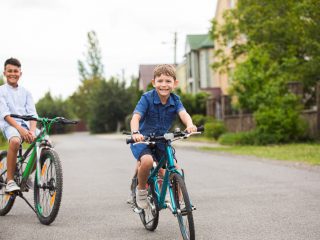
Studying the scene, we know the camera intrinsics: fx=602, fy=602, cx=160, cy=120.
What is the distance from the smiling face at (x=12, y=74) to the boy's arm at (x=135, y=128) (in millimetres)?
2067

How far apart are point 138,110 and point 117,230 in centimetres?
123

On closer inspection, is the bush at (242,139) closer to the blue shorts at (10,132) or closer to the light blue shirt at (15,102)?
the light blue shirt at (15,102)

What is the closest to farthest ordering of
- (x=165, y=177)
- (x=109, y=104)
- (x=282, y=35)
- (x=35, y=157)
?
1. (x=165, y=177)
2. (x=35, y=157)
3. (x=282, y=35)
4. (x=109, y=104)

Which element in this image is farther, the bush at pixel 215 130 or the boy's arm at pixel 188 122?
the bush at pixel 215 130

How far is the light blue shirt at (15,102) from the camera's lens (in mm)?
6656

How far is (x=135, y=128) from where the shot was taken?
5.20m

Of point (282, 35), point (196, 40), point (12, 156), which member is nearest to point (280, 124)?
point (282, 35)

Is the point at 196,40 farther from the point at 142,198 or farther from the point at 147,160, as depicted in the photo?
the point at 147,160

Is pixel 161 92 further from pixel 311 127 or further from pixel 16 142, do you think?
pixel 311 127


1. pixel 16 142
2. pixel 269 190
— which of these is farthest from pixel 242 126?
pixel 16 142

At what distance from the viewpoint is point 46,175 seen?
6266 millimetres

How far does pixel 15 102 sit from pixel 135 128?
219 cm

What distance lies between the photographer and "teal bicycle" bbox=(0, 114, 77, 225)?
600cm

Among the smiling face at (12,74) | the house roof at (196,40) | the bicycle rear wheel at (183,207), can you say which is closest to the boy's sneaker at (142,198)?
the bicycle rear wheel at (183,207)
